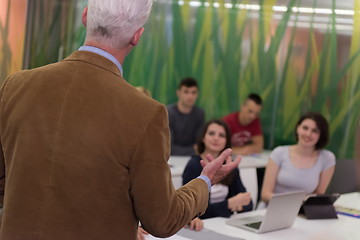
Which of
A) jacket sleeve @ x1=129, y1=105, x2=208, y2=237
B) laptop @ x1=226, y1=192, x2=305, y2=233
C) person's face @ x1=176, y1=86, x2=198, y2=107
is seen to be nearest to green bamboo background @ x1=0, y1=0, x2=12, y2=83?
laptop @ x1=226, y1=192, x2=305, y2=233

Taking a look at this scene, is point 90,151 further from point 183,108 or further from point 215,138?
point 183,108

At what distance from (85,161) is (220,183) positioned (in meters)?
2.37

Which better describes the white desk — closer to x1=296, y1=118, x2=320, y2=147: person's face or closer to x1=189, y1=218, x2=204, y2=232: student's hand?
x1=189, y1=218, x2=204, y2=232: student's hand

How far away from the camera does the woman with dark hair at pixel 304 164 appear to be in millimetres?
4324

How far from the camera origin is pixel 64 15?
6.77 meters

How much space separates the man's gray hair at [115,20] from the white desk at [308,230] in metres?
1.62

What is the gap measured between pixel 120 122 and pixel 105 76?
0.15 m

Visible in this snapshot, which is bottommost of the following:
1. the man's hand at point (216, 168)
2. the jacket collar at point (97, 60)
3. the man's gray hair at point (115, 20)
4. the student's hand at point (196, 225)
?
the student's hand at point (196, 225)

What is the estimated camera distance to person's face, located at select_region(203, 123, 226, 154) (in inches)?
156

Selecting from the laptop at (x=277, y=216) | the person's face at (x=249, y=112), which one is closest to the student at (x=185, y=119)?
the person's face at (x=249, y=112)

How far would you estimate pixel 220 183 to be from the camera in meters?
3.80

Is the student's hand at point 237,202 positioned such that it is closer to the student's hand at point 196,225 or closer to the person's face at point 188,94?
the student's hand at point 196,225

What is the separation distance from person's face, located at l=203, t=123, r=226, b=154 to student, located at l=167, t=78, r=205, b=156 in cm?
191

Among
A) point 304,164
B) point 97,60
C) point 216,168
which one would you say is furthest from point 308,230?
point 97,60
